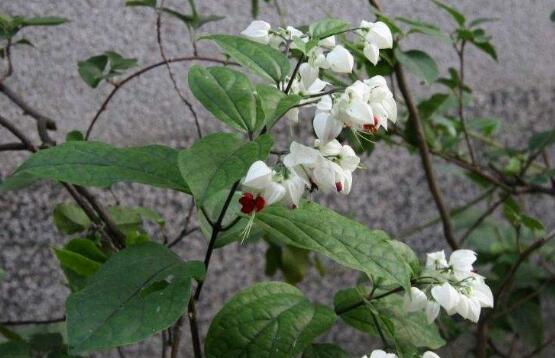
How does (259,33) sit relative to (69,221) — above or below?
above

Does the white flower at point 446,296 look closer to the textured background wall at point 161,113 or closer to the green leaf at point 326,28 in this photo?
the green leaf at point 326,28

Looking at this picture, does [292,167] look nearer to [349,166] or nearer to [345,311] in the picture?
[349,166]

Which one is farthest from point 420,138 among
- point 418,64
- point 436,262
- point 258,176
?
point 258,176

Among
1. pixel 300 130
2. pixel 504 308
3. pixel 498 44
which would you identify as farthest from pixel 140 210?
pixel 498 44

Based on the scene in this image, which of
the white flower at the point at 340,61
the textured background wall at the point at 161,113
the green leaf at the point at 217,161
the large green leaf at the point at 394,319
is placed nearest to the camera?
the green leaf at the point at 217,161

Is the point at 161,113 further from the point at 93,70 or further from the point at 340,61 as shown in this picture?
the point at 340,61

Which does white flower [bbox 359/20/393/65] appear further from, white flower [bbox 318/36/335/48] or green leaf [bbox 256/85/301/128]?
green leaf [bbox 256/85/301/128]

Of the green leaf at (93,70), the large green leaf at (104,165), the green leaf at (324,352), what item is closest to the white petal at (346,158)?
the large green leaf at (104,165)
